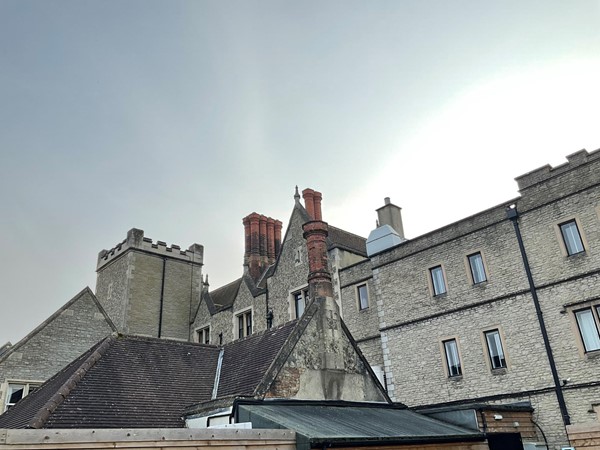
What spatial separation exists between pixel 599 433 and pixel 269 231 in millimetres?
23282

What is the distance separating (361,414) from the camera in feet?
40.1

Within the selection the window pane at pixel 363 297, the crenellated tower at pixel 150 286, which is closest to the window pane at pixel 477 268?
the window pane at pixel 363 297

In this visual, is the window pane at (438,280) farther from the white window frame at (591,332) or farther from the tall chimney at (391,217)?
the white window frame at (591,332)

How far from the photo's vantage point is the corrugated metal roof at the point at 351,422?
9.41 m

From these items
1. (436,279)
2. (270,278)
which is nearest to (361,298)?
(436,279)

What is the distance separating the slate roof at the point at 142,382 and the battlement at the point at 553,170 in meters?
10.1

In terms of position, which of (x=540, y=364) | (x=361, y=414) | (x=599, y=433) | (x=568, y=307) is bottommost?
(x=599, y=433)

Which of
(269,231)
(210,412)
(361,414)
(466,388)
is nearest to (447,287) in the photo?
(466,388)

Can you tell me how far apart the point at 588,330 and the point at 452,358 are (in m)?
4.75

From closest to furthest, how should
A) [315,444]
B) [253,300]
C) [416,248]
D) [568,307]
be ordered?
[315,444] < [568,307] < [416,248] < [253,300]

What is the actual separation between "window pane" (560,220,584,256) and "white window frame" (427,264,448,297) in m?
4.49

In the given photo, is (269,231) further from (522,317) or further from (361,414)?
(361,414)

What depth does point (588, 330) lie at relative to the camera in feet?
50.4

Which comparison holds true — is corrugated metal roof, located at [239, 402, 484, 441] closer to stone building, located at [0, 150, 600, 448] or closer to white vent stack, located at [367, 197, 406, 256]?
stone building, located at [0, 150, 600, 448]
